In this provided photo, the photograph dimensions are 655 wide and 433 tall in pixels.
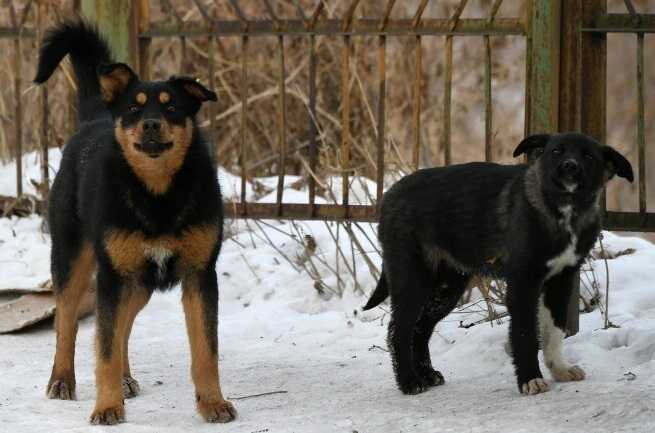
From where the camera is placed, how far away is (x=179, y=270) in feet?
17.7

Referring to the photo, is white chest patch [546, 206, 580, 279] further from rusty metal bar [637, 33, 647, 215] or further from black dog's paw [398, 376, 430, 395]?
rusty metal bar [637, 33, 647, 215]

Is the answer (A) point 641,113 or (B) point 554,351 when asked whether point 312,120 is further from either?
(B) point 554,351

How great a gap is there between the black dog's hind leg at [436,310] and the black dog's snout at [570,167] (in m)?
0.98

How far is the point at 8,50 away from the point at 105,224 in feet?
22.5

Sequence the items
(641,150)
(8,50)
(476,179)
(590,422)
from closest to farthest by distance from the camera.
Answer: (590,422)
(476,179)
(641,150)
(8,50)

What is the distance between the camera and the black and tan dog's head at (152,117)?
17.2 feet

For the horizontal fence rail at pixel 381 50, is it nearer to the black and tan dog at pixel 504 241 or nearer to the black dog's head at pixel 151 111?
the black and tan dog at pixel 504 241

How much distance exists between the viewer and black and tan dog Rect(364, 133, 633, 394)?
5332 mm

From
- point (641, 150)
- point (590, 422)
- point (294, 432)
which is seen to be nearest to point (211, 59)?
point (641, 150)

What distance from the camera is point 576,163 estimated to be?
5.25 m

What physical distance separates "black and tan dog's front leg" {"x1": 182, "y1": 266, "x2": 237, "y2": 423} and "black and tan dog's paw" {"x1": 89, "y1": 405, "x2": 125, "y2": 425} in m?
0.37

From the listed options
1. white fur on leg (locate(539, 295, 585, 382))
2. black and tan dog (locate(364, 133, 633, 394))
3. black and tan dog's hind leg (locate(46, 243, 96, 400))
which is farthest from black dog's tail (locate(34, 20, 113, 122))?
white fur on leg (locate(539, 295, 585, 382))

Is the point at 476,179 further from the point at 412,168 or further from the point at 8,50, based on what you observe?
the point at 8,50

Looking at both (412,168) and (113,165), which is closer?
(113,165)
